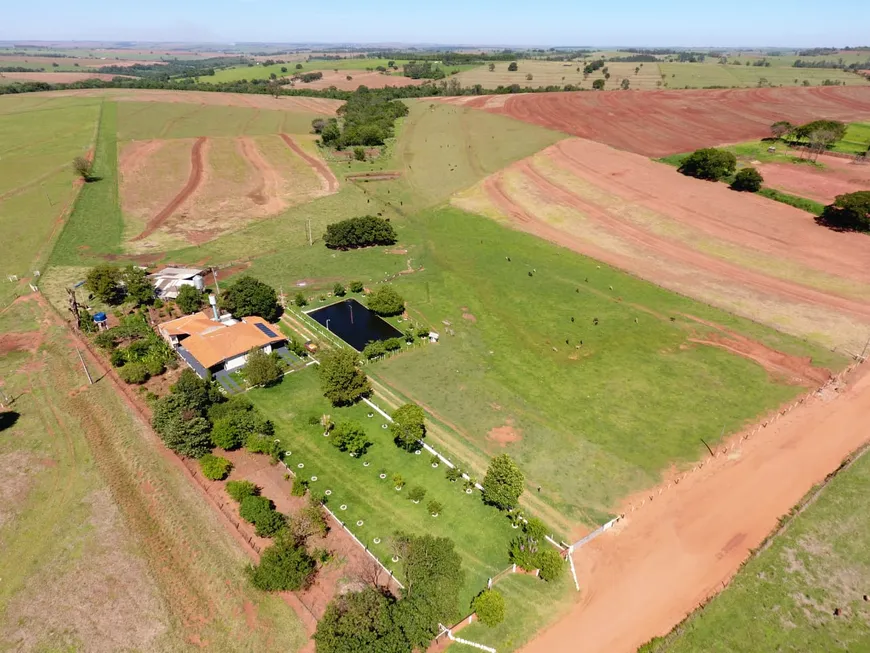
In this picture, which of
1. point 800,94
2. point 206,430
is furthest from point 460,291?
point 800,94

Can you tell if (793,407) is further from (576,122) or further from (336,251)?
(576,122)

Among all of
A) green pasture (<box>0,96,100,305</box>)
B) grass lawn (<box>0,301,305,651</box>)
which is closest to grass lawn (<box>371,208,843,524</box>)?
grass lawn (<box>0,301,305,651</box>)

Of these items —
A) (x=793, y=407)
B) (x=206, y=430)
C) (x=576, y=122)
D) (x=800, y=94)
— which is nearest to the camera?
(x=206, y=430)

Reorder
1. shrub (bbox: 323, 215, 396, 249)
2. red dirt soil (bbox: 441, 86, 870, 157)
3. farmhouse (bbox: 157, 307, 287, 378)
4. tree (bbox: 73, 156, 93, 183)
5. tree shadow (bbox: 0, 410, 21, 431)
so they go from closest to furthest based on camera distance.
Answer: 1. tree shadow (bbox: 0, 410, 21, 431)
2. farmhouse (bbox: 157, 307, 287, 378)
3. shrub (bbox: 323, 215, 396, 249)
4. tree (bbox: 73, 156, 93, 183)
5. red dirt soil (bbox: 441, 86, 870, 157)

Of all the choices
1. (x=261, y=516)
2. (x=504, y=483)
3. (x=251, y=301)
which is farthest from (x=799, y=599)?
(x=251, y=301)

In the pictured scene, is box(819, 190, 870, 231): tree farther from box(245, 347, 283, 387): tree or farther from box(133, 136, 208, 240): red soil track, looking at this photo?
box(133, 136, 208, 240): red soil track

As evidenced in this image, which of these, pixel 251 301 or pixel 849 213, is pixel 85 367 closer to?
pixel 251 301
